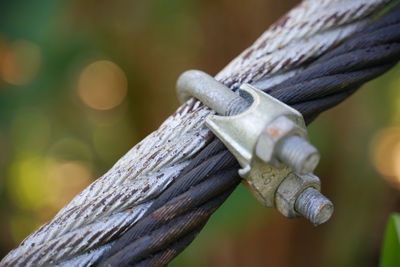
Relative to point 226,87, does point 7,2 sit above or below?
above

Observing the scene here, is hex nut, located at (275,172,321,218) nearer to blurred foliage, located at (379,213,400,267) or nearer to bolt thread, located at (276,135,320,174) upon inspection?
bolt thread, located at (276,135,320,174)

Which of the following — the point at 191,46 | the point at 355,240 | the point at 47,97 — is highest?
the point at 47,97

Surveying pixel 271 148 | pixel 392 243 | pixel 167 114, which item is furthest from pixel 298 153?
pixel 167 114

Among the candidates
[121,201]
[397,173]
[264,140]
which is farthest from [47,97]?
[397,173]

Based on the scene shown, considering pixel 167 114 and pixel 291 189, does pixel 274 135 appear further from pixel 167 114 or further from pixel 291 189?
pixel 167 114

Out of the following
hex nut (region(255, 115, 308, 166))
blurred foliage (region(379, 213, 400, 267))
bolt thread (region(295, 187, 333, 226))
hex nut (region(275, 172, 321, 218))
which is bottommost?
blurred foliage (region(379, 213, 400, 267))

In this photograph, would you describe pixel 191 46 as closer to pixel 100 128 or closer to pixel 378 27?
pixel 100 128

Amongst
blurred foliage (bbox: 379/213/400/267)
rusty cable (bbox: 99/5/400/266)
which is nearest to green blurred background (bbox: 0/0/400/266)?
blurred foliage (bbox: 379/213/400/267)
